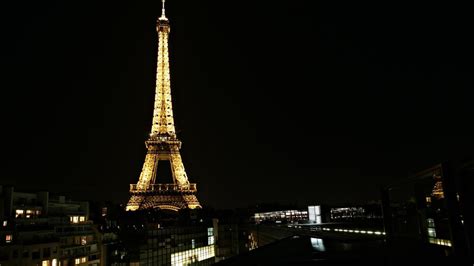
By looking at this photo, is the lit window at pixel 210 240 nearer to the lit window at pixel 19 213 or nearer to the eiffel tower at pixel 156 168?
the eiffel tower at pixel 156 168

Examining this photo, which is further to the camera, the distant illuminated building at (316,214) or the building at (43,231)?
the distant illuminated building at (316,214)

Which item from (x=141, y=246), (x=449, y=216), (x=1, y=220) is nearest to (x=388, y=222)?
(x=449, y=216)

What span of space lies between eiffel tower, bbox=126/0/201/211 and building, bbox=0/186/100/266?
11774mm

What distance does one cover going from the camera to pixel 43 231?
3231cm

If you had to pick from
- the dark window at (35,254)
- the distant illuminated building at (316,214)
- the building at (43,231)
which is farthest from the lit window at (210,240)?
the dark window at (35,254)

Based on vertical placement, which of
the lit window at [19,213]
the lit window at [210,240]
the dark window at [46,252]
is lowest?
the lit window at [210,240]

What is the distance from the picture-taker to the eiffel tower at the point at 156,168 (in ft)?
177

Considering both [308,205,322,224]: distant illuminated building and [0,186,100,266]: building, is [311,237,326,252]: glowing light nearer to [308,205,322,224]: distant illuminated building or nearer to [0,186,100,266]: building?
[0,186,100,266]: building

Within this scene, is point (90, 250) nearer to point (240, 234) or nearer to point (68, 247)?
point (68, 247)

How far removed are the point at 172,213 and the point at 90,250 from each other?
48420 mm

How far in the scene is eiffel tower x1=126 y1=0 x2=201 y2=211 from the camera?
177 feet

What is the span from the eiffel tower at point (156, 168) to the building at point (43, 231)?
11774mm

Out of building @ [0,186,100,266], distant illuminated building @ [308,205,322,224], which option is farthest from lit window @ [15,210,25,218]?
distant illuminated building @ [308,205,322,224]

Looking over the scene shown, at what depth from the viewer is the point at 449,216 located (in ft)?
40.0
